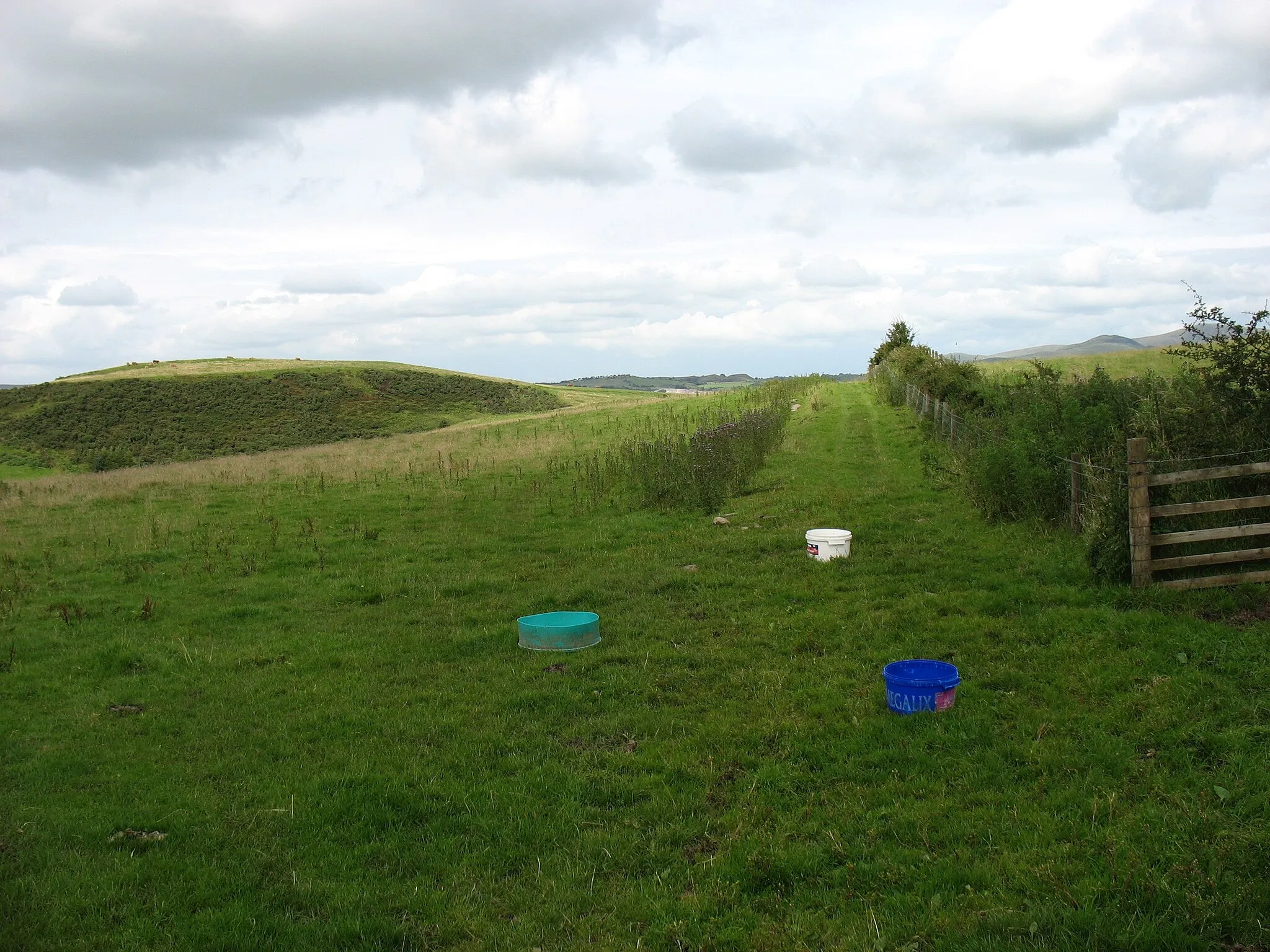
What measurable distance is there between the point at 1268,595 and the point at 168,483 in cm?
2497

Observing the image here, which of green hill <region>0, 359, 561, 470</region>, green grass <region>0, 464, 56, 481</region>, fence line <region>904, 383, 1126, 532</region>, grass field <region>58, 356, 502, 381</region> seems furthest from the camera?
grass field <region>58, 356, 502, 381</region>

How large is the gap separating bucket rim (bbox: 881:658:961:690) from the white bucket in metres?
4.26

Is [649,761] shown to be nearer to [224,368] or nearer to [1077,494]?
[1077,494]

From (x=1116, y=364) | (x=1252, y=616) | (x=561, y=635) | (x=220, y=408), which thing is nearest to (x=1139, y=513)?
(x=1252, y=616)

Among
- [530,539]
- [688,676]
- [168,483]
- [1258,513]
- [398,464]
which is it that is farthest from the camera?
[398,464]

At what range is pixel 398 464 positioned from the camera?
25.7 meters

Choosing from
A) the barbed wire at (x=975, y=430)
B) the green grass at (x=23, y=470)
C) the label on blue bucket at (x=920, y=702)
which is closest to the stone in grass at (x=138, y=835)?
the label on blue bucket at (x=920, y=702)

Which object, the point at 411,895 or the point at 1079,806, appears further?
the point at 1079,806

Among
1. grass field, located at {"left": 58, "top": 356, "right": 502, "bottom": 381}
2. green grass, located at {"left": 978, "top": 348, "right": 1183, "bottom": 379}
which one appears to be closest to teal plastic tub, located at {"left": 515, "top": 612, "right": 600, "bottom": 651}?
green grass, located at {"left": 978, "top": 348, "right": 1183, "bottom": 379}

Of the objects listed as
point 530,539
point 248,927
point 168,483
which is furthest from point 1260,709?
point 168,483

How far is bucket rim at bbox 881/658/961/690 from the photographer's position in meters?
6.40

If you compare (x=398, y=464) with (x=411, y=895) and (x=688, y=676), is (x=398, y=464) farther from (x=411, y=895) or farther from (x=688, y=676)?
(x=411, y=895)

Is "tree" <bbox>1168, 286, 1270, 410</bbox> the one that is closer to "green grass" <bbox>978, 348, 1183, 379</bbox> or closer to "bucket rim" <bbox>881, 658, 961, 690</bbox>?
"bucket rim" <bbox>881, 658, 961, 690</bbox>

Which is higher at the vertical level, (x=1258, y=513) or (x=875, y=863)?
(x=1258, y=513)
